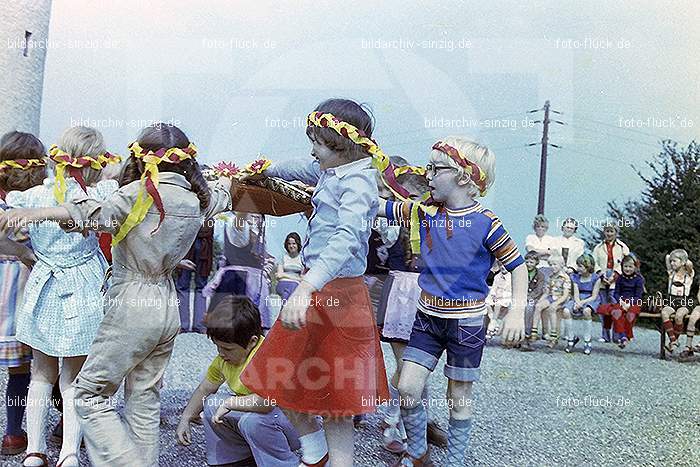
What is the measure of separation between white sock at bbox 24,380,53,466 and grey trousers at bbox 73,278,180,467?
37 cm

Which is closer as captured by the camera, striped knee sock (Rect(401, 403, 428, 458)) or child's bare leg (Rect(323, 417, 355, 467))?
child's bare leg (Rect(323, 417, 355, 467))

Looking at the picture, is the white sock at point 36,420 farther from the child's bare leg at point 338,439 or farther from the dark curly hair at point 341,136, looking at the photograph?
the dark curly hair at point 341,136

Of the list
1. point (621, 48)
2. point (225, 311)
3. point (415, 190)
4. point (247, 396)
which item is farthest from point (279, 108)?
point (621, 48)

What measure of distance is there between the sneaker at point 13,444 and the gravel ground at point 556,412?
0.18 feet

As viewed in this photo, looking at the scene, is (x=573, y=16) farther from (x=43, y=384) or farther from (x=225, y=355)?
(x=43, y=384)

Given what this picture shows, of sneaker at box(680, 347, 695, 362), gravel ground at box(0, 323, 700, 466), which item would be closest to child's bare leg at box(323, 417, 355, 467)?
gravel ground at box(0, 323, 700, 466)

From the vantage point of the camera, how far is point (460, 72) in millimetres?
2549

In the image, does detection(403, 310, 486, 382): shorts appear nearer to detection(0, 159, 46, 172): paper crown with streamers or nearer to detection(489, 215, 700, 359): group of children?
detection(0, 159, 46, 172): paper crown with streamers

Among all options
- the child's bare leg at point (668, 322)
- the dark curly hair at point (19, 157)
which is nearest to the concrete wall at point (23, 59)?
the dark curly hair at point (19, 157)

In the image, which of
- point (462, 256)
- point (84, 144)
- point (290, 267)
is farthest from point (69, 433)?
point (462, 256)

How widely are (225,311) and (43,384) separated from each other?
550mm

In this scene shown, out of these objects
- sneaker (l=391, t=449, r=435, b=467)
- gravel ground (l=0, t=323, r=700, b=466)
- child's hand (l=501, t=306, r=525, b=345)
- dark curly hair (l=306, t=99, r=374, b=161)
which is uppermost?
dark curly hair (l=306, t=99, r=374, b=161)

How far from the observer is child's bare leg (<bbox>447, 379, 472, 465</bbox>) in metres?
2.14

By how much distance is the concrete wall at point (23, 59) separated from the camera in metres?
2.59
